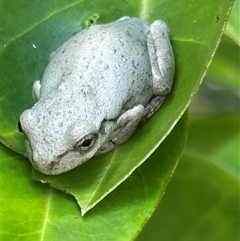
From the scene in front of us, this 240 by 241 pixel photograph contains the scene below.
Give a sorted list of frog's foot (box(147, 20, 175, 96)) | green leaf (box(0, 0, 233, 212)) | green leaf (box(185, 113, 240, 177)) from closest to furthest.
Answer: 1. green leaf (box(0, 0, 233, 212))
2. frog's foot (box(147, 20, 175, 96))
3. green leaf (box(185, 113, 240, 177))

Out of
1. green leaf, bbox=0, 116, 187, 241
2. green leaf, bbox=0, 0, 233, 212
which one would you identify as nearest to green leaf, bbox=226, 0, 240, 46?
green leaf, bbox=0, 0, 233, 212

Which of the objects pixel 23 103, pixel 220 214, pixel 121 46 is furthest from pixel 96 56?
pixel 220 214

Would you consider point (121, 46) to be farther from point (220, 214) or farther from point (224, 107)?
point (220, 214)

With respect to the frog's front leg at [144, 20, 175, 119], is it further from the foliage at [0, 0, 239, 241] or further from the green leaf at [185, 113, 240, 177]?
the green leaf at [185, 113, 240, 177]

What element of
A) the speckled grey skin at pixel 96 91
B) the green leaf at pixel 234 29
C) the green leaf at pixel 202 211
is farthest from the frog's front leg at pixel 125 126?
the green leaf at pixel 234 29

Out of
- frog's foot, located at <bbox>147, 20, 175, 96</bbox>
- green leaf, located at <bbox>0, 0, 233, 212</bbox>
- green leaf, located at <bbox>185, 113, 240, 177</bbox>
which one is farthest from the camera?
green leaf, located at <bbox>185, 113, 240, 177</bbox>

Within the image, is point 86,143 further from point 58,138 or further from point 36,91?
point 36,91

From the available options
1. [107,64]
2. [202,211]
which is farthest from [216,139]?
[107,64]
